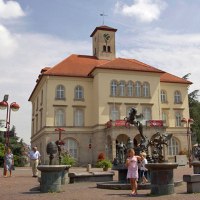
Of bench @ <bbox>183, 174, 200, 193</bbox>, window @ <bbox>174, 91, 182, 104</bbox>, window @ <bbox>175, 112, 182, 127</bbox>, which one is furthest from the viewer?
window @ <bbox>174, 91, 182, 104</bbox>

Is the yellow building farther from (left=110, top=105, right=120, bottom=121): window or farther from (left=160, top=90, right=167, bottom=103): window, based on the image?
(left=160, top=90, right=167, bottom=103): window

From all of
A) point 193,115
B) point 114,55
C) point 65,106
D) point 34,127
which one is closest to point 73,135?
point 65,106

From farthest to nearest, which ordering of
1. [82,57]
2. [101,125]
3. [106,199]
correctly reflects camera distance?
[82,57], [101,125], [106,199]

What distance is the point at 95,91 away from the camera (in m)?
45.6

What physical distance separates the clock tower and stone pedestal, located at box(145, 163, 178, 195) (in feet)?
140

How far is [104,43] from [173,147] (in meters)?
19.5

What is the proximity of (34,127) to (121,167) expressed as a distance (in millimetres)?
41155

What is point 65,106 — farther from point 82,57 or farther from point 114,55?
point 114,55

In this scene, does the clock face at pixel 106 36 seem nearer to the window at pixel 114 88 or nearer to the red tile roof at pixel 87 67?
the red tile roof at pixel 87 67

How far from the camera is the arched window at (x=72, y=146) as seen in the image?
147ft

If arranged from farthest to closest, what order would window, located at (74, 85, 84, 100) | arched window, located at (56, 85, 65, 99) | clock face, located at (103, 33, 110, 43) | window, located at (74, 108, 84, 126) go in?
1. clock face, located at (103, 33, 110, 43)
2. window, located at (74, 85, 84, 100)
3. window, located at (74, 108, 84, 126)
4. arched window, located at (56, 85, 65, 99)

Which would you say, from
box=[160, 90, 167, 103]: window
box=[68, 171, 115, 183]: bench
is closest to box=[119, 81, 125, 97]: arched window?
→ box=[160, 90, 167, 103]: window

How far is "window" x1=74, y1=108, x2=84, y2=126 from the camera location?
45.5 m

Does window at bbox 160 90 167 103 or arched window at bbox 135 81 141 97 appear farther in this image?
window at bbox 160 90 167 103
